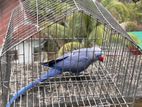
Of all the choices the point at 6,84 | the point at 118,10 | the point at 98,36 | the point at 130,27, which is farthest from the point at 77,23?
the point at 6,84

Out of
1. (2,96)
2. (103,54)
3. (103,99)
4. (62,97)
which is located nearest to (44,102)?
(62,97)

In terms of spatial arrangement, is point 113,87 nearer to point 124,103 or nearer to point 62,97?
point 124,103

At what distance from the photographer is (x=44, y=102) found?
2.35 metres

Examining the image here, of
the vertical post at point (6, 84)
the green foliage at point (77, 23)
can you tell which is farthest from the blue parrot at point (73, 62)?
the green foliage at point (77, 23)

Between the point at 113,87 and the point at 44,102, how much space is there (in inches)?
25.7

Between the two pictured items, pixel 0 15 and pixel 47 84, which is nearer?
pixel 47 84

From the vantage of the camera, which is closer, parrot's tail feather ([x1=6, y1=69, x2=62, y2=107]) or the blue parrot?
parrot's tail feather ([x1=6, y1=69, x2=62, y2=107])

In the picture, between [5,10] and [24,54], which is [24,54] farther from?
[5,10]

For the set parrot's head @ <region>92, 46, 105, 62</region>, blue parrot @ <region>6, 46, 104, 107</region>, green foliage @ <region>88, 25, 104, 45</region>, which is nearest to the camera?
blue parrot @ <region>6, 46, 104, 107</region>

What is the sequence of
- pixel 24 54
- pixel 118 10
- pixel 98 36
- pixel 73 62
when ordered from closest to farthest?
pixel 24 54, pixel 73 62, pixel 98 36, pixel 118 10

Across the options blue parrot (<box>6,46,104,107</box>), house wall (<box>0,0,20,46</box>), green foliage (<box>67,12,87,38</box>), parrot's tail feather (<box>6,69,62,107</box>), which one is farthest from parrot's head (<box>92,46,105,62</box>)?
house wall (<box>0,0,20,46</box>)

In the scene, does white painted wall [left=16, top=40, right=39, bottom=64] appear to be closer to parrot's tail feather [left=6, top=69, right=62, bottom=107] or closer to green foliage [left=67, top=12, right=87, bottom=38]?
parrot's tail feather [left=6, top=69, right=62, bottom=107]

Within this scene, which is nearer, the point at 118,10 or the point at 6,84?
the point at 6,84

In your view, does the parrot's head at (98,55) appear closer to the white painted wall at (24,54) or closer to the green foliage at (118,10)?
the white painted wall at (24,54)
